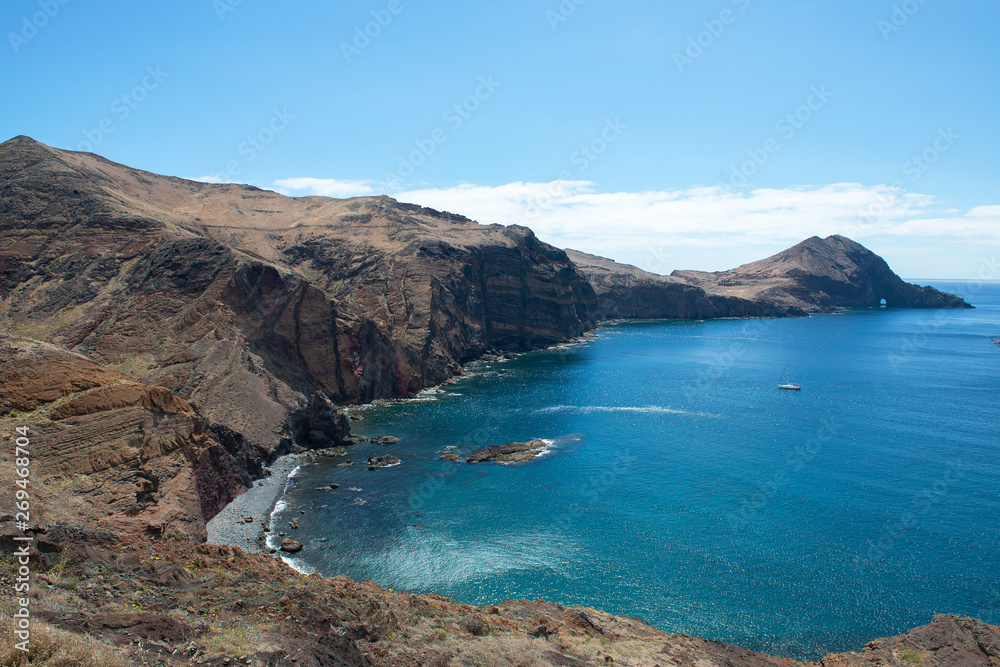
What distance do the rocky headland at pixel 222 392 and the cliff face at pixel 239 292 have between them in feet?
1.14

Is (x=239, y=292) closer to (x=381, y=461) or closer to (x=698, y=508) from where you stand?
(x=381, y=461)

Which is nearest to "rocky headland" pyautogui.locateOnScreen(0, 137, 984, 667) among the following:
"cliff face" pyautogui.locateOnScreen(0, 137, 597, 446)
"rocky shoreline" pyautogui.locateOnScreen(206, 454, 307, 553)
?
"cliff face" pyautogui.locateOnScreen(0, 137, 597, 446)

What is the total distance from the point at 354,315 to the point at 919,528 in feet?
238

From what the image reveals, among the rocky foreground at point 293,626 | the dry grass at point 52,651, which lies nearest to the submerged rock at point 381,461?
the rocky foreground at point 293,626

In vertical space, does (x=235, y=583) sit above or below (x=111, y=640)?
below

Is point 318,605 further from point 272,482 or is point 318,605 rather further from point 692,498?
point 692,498

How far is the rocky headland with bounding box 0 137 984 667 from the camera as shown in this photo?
72.8 ft

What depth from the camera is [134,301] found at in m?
69.7

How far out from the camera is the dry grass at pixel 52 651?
1318 cm

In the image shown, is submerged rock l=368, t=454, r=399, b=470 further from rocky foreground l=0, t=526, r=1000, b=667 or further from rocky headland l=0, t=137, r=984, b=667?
rocky foreground l=0, t=526, r=1000, b=667

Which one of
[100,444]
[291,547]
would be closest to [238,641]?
[100,444]

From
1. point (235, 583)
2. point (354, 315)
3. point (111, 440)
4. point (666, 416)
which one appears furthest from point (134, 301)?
point (666, 416)

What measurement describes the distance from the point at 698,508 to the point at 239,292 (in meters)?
58.0

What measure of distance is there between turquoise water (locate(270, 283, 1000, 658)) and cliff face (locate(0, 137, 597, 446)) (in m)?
10.7
